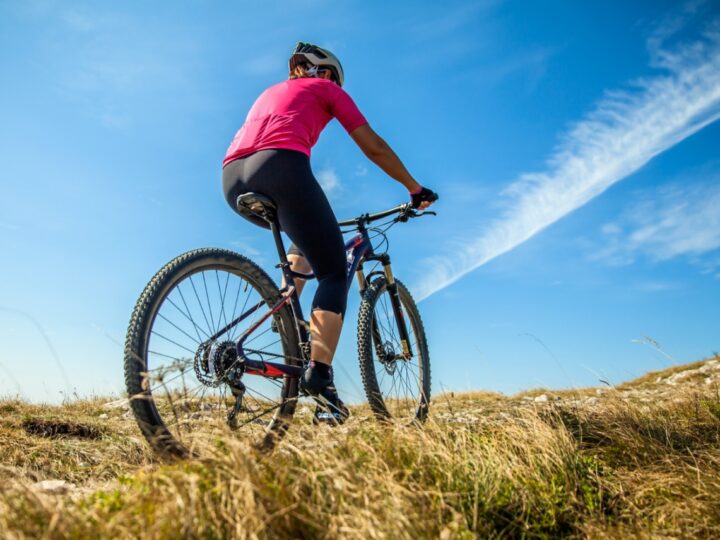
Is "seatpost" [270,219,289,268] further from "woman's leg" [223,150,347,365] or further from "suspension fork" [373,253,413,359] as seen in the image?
"suspension fork" [373,253,413,359]

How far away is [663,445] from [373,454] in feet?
8.65

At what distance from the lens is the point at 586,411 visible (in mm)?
4809

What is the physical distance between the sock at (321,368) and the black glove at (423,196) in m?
1.92

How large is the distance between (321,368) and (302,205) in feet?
3.87

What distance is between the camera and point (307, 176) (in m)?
3.65

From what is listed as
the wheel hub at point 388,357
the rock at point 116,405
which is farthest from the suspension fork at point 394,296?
the rock at point 116,405

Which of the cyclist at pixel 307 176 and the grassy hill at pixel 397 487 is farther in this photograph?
the cyclist at pixel 307 176

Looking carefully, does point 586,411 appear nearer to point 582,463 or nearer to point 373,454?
point 582,463

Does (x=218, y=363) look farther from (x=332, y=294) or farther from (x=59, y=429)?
(x=59, y=429)

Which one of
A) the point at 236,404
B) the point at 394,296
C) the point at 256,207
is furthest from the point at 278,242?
the point at 394,296

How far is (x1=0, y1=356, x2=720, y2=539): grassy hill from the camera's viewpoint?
5.64ft

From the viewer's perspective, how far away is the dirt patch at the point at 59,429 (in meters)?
5.40

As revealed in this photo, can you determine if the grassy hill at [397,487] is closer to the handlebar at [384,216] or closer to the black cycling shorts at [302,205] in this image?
the black cycling shorts at [302,205]

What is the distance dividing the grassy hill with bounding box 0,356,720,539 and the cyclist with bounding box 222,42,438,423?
31.4 inches
